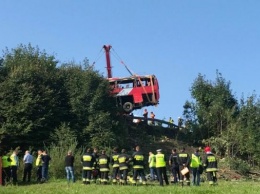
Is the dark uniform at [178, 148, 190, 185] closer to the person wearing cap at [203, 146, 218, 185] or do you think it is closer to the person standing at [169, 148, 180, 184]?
the person standing at [169, 148, 180, 184]

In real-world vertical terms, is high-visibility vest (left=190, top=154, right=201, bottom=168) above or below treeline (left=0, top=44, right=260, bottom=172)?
below

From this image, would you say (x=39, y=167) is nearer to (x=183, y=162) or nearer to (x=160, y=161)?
(x=160, y=161)

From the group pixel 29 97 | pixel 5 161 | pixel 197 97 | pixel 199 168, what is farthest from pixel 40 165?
pixel 197 97

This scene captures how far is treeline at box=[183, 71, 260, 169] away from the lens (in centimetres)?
4219

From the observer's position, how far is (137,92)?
44.0m

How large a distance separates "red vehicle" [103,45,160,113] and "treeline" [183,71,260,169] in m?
5.20

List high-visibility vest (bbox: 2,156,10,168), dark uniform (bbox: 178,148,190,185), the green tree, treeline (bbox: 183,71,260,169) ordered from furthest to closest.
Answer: treeline (bbox: 183,71,260,169) < the green tree < high-visibility vest (bbox: 2,156,10,168) < dark uniform (bbox: 178,148,190,185)

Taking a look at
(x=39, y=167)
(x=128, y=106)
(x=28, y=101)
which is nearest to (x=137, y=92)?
(x=128, y=106)

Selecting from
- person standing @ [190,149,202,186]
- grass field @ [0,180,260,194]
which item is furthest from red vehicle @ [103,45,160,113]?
grass field @ [0,180,260,194]

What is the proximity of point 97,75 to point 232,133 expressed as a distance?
12.5m

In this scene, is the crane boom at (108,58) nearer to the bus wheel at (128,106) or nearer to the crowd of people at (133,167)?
the bus wheel at (128,106)

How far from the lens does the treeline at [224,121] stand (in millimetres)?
42188

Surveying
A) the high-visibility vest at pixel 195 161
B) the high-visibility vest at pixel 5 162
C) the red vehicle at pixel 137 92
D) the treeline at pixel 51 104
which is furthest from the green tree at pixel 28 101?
the high-visibility vest at pixel 195 161

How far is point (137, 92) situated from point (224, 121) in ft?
28.2
